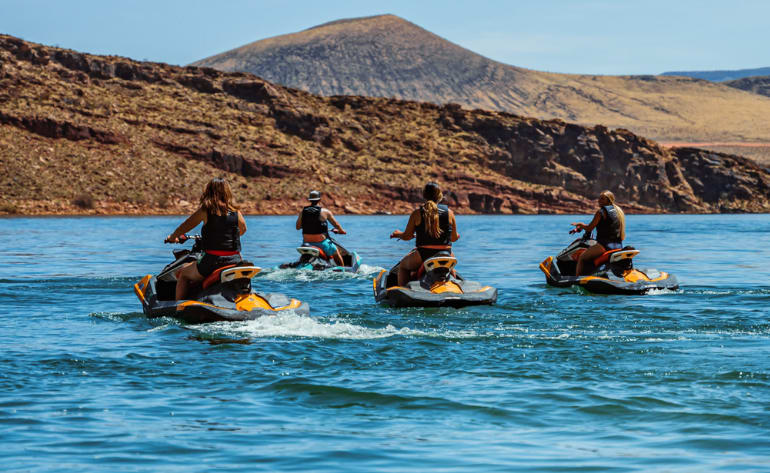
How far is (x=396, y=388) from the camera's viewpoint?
Answer: 9.03 m

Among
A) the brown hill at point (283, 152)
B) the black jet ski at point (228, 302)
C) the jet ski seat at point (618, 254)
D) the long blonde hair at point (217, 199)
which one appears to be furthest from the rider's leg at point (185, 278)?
the brown hill at point (283, 152)

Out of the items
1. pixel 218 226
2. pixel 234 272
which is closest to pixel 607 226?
pixel 234 272

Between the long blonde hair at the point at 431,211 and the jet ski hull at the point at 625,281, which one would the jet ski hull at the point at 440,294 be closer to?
the long blonde hair at the point at 431,211

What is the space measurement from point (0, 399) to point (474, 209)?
343 feet

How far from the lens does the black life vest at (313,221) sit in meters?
21.6

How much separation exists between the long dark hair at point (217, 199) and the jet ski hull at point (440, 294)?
3.22m

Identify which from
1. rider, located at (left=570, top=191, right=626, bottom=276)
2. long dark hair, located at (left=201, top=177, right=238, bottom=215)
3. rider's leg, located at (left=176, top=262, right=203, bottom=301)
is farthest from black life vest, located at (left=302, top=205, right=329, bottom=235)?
long dark hair, located at (left=201, top=177, right=238, bottom=215)

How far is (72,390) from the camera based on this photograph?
9.03 m

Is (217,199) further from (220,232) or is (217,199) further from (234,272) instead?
(234,272)

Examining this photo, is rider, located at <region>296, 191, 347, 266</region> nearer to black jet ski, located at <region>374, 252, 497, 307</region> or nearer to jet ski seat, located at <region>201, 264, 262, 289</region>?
black jet ski, located at <region>374, 252, 497, 307</region>

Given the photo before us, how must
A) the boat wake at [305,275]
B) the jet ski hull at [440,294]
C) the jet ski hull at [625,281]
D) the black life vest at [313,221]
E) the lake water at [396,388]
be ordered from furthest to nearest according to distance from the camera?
the black life vest at [313,221] < the boat wake at [305,275] < the jet ski hull at [625,281] < the jet ski hull at [440,294] < the lake water at [396,388]

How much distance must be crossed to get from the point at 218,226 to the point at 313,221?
9320 millimetres

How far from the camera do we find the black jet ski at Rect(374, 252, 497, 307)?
1450cm

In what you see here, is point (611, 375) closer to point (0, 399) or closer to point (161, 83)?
point (0, 399)
